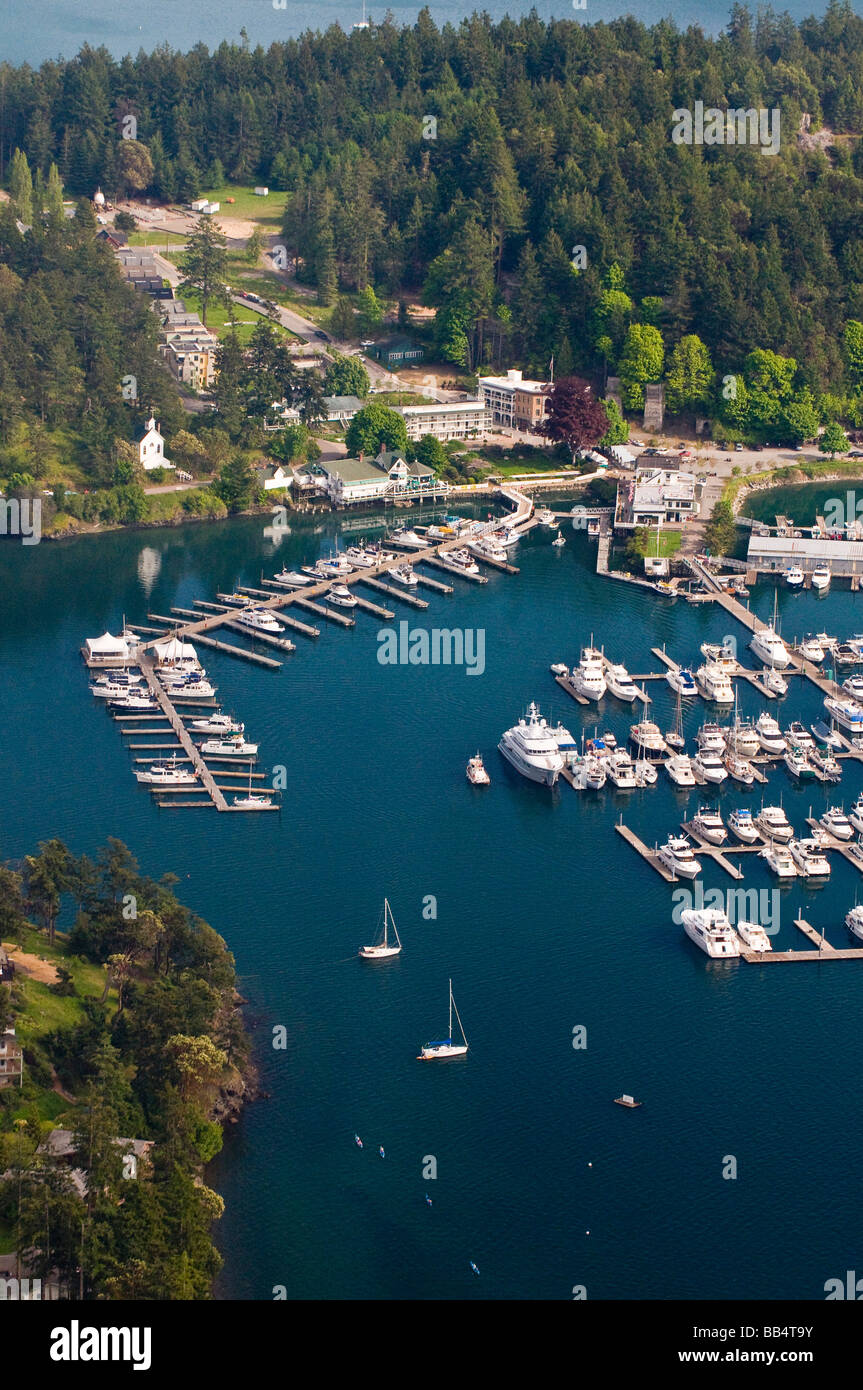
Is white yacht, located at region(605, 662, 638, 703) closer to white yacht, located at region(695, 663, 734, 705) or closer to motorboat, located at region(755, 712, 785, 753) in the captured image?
white yacht, located at region(695, 663, 734, 705)

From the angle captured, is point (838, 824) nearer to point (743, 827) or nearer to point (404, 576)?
point (743, 827)

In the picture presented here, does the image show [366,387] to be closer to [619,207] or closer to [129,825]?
[619,207]

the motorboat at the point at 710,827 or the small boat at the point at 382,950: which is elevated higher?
the motorboat at the point at 710,827

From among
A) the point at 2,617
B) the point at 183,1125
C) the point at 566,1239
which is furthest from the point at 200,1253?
the point at 2,617

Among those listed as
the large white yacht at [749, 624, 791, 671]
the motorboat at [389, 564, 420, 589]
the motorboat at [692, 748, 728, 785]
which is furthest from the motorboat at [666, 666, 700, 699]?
the motorboat at [389, 564, 420, 589]

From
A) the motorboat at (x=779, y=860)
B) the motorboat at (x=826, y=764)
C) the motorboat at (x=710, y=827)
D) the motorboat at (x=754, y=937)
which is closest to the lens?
the motorboat at (x=754, y=937)

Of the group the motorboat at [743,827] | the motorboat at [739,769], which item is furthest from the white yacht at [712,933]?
the motorboat at [739,769]

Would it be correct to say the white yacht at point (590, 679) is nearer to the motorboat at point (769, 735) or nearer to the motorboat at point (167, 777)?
the motorboat at point (769, 735)
